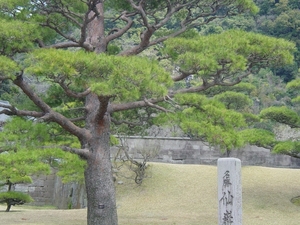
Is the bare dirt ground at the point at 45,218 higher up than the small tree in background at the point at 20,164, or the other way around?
the small tree in background at the point at 20,164

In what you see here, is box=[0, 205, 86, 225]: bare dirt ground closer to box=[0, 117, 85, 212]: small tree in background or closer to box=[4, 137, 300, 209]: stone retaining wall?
box=[0, 117, 85, 212]: small tree in background

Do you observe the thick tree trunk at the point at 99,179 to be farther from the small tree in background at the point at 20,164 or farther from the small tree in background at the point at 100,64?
the small tree in background at the point at 20,164

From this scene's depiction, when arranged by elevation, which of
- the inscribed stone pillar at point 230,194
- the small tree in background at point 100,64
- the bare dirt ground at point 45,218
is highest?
the small tree in background at point 100,64

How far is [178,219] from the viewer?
842 centimetres

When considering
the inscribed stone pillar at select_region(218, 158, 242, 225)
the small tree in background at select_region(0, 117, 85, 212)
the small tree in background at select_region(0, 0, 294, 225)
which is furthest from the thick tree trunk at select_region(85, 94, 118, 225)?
the inscribed stone pillar at select_region(218, 158, 242, 225)

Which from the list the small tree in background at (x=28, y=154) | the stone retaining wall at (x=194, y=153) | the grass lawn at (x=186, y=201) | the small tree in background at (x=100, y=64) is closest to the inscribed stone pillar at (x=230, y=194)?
the small tree in background at (x=100, y=64)

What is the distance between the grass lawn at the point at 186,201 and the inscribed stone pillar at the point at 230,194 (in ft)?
11.0

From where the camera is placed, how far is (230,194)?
4.59m

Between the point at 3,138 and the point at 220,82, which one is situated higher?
the point at 220,82

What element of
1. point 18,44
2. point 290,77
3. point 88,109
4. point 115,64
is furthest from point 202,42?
point 290,77

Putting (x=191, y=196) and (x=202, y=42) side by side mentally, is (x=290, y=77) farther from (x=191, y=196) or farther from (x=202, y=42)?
(x=202, y=42)

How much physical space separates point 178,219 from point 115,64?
4.14 m

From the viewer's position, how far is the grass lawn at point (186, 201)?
8.29 metres

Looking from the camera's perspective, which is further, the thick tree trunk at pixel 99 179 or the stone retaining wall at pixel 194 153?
the stone retaining wall at pixel 194 153
